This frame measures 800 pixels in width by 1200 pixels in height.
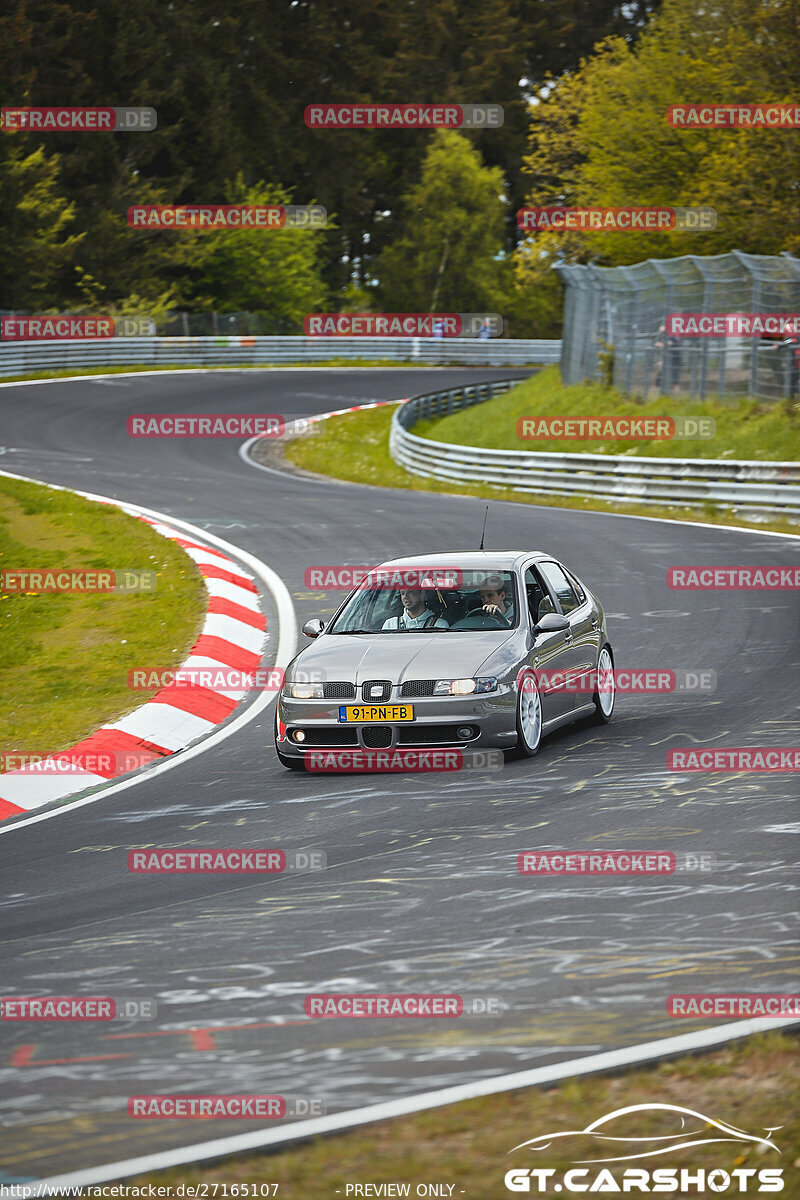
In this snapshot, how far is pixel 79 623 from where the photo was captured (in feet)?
52.4

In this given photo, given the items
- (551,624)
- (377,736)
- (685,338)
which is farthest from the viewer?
(685,338)

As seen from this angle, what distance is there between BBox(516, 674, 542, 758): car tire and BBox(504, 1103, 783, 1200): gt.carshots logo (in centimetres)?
532

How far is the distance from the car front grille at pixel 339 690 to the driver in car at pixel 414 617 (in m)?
0.98

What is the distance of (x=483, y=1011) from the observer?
5.42m

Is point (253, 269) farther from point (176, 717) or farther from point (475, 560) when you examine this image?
point (475, 560)

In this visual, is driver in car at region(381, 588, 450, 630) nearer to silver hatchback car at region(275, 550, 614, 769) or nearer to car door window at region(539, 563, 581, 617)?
silver hatchback car at region(275, 550, 614, 769)

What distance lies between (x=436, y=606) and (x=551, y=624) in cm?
92

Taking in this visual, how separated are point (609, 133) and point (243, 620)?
30.3 meters

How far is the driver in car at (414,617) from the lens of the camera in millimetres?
10719

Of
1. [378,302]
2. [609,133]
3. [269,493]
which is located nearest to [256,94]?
[378,302]

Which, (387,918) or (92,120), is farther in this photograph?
(92,120)

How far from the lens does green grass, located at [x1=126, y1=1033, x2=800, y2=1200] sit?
13.8 feet

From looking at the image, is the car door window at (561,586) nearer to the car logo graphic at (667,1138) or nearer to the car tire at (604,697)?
the car tire at (604,697)

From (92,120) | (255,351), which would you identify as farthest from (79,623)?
(92,120)
